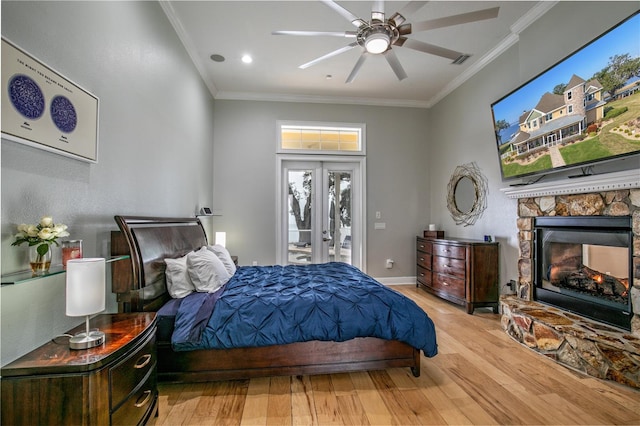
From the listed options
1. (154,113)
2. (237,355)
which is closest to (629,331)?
(237,355)

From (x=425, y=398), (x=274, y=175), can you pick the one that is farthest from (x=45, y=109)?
(x=274, y=175)

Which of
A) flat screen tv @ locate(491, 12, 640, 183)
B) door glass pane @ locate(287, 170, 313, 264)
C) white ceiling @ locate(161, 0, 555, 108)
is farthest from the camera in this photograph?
door glass pane @ locate(287, 170, 313, 264)

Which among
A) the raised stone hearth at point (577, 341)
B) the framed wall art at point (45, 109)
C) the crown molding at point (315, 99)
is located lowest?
the raised stone hearth at point (577, 341)

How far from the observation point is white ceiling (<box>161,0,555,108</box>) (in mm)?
3061

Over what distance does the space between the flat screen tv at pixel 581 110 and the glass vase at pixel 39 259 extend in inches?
144

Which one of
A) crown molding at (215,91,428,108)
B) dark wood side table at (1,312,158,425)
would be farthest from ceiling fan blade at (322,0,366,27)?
crown molding at (215,91,428,108)

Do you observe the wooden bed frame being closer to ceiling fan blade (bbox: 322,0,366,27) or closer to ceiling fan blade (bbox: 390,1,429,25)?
ceiling fan blade (bbox: 322,0,366,27)

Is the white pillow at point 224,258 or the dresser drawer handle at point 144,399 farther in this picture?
the white pillow at point 224,258

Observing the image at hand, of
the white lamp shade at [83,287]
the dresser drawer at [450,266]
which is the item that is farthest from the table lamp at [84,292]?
the dresser drawer at [450,266]

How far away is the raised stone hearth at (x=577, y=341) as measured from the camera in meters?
2.04

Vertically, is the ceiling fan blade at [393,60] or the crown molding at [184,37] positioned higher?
the crown molding at [184,37]

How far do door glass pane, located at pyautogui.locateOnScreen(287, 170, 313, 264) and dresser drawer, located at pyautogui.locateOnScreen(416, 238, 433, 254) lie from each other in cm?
187

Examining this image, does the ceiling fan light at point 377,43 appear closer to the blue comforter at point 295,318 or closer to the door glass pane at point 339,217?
the blue comforter at point 295,318

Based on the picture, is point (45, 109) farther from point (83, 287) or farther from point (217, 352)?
point (217, 352)
